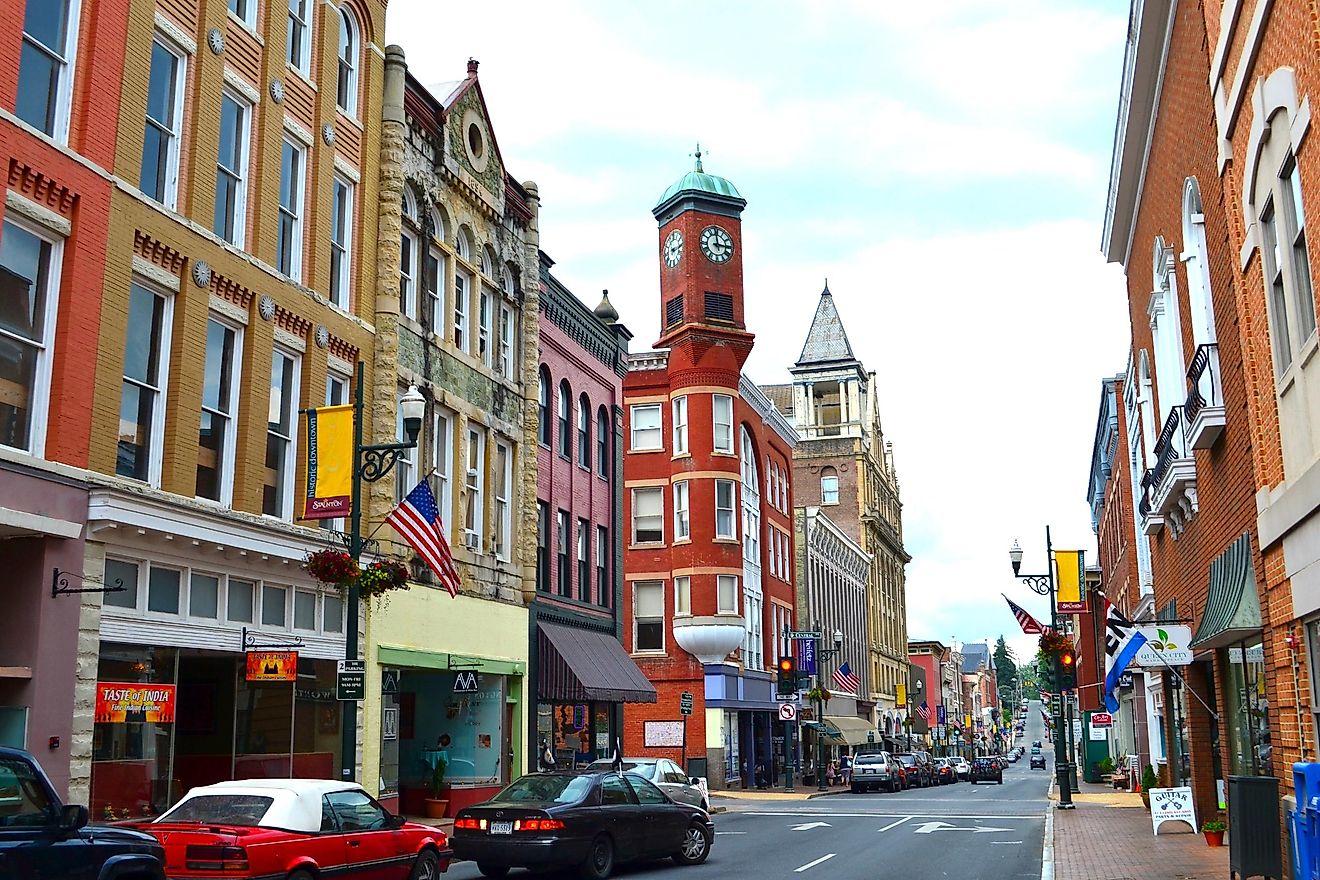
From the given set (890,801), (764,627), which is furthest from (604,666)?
(764,627)

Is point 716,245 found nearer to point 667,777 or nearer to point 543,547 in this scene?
point 543,547

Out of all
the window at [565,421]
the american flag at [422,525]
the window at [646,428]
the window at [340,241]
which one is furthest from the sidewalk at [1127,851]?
the window at [646,428]

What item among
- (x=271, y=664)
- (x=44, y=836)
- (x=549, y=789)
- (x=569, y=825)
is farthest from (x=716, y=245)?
(x=44, y=836)

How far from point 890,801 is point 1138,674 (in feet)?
33.6

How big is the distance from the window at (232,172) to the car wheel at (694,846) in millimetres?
11424

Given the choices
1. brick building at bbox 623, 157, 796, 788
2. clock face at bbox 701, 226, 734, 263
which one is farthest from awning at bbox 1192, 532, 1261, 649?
clock face at bbox 701, 226, 734, 263

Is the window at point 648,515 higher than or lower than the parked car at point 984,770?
higher

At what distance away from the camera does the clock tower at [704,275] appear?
5175cm

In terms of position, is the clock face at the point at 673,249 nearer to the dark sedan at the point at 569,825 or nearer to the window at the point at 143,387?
the window at the point at 143,387

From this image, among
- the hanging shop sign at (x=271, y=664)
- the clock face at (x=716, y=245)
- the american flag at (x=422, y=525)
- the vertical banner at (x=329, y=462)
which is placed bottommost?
the hanging shop sign at (x=271, y=664)

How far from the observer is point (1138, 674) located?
4425 centimetres

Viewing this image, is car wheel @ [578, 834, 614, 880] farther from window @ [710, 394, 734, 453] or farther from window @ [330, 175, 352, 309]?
window @ [710, 394, 734, 453]

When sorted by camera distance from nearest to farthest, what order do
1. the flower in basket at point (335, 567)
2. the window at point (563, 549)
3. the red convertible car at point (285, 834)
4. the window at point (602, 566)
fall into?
the red convertible car at point (285, 834)
the flower in basket at point (335, 567)
the window at point (563, 549)
the window at point (602, 566)

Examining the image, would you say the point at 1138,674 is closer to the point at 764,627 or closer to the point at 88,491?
the point at 764,627
